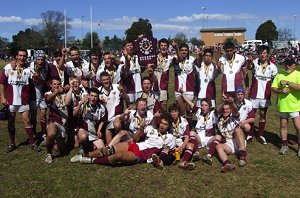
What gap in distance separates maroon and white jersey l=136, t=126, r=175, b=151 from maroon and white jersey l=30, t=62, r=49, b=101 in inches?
108

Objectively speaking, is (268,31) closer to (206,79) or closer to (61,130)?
(206,79)

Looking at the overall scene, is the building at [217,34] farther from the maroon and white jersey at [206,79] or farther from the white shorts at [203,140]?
the white shorts at [203,140]

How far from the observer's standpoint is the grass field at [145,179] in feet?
18.3

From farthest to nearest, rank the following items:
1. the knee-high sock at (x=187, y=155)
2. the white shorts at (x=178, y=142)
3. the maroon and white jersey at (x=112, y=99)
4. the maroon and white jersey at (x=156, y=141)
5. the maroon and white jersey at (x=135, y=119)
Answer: the maroon and white jersey at (x=112, y=99), the maroon and white jersey at (x=135, y=119), the white shorts at (x=178, y=142), the maroon and white jersey at (x=156, y=141), the knee-high sock at (x=187, y=155)

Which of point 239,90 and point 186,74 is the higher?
point 186,74

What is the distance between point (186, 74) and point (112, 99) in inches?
74.2

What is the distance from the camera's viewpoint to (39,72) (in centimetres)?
798

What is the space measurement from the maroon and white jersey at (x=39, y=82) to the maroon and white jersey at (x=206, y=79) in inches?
135

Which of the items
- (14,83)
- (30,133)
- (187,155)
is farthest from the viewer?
(30,133)

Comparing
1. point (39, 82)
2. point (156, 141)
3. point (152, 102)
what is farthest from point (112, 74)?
point (156, 141)

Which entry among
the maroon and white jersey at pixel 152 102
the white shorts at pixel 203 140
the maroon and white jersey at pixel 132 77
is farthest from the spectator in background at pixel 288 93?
the maroon and white jersey at pixel 132 77

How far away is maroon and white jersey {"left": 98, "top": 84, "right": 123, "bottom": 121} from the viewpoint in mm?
7512

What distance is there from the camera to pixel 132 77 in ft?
26.9

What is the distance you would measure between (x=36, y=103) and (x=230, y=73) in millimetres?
4391
